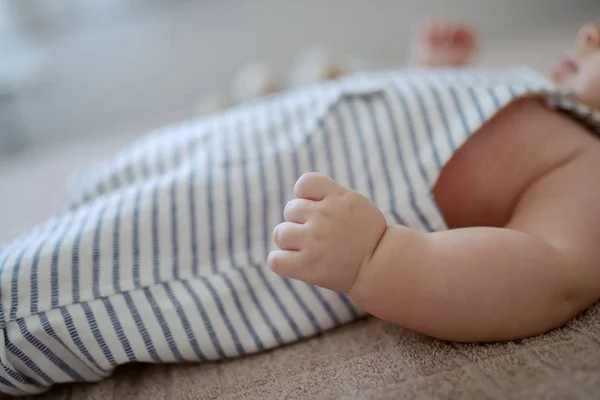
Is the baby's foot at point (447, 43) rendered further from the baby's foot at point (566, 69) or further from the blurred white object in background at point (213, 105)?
the blurred white object in background at point (213, 105)

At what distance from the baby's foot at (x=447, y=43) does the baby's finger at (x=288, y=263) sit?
63cm

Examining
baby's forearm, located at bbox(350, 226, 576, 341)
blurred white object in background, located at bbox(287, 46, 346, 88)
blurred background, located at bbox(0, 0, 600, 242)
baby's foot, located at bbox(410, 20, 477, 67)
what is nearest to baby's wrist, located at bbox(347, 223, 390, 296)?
baby's forearm, located at bbox(350, 226, 576, 341)

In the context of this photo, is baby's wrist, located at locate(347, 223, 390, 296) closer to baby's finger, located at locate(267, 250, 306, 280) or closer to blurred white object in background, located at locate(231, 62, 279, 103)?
baby's finger, located at locate(267, 250, 306, 280)

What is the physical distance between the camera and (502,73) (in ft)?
2.41

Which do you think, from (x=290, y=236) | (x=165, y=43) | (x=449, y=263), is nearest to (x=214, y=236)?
(x=290, y=236)

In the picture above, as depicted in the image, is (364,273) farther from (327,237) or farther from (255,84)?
(255,84)

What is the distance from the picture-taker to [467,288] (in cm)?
45

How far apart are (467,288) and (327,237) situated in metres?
0.13

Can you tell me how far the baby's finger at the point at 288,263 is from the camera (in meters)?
0.44

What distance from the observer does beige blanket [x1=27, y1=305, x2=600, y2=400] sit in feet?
1.30

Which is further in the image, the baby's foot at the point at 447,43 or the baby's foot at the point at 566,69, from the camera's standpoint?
the baby's foot at the point at 447,43

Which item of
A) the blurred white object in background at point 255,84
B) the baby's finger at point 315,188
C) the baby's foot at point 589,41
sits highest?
the baby's foot at point 589,41

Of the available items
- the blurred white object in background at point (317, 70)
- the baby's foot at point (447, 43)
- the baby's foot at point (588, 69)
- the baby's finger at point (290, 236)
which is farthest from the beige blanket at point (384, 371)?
the blurred white object in background at point (317, 70)

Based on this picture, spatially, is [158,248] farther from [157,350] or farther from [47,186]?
[47,186]
